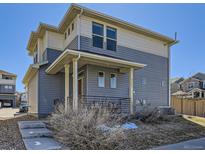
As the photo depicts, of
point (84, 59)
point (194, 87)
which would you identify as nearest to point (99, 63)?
point (84, 59)

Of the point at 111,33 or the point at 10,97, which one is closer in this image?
the point at 111,33

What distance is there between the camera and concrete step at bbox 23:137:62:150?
5.60m

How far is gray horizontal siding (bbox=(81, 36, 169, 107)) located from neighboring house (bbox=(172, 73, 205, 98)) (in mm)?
22647

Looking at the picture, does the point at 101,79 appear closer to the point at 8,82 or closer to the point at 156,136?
the point at 156,136

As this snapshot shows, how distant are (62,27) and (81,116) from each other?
26.5 feet

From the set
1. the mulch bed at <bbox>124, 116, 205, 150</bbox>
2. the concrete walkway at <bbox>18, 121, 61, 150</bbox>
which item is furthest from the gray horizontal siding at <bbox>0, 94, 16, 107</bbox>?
the mulch bed at <bbox>124, 116, 205, 150</bbox>

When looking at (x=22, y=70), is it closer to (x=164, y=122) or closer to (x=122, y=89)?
(x=122, y=89)

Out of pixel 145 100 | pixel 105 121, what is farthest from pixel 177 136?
pixel 145 100

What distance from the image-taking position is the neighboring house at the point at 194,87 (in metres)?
35.7

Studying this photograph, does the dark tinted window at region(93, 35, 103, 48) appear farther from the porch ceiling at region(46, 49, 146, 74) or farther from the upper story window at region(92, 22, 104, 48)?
the porch ceiling at region(46, 49, 146, 74)

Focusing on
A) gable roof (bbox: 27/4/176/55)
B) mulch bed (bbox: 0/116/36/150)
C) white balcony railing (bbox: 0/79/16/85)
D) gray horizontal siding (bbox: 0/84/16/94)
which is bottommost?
mulch bed (bbox: 0/116/36/150)

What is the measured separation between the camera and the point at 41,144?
231 inches

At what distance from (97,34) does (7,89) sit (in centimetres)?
3300

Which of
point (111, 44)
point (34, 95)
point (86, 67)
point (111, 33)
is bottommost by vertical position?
point (34, 95)
